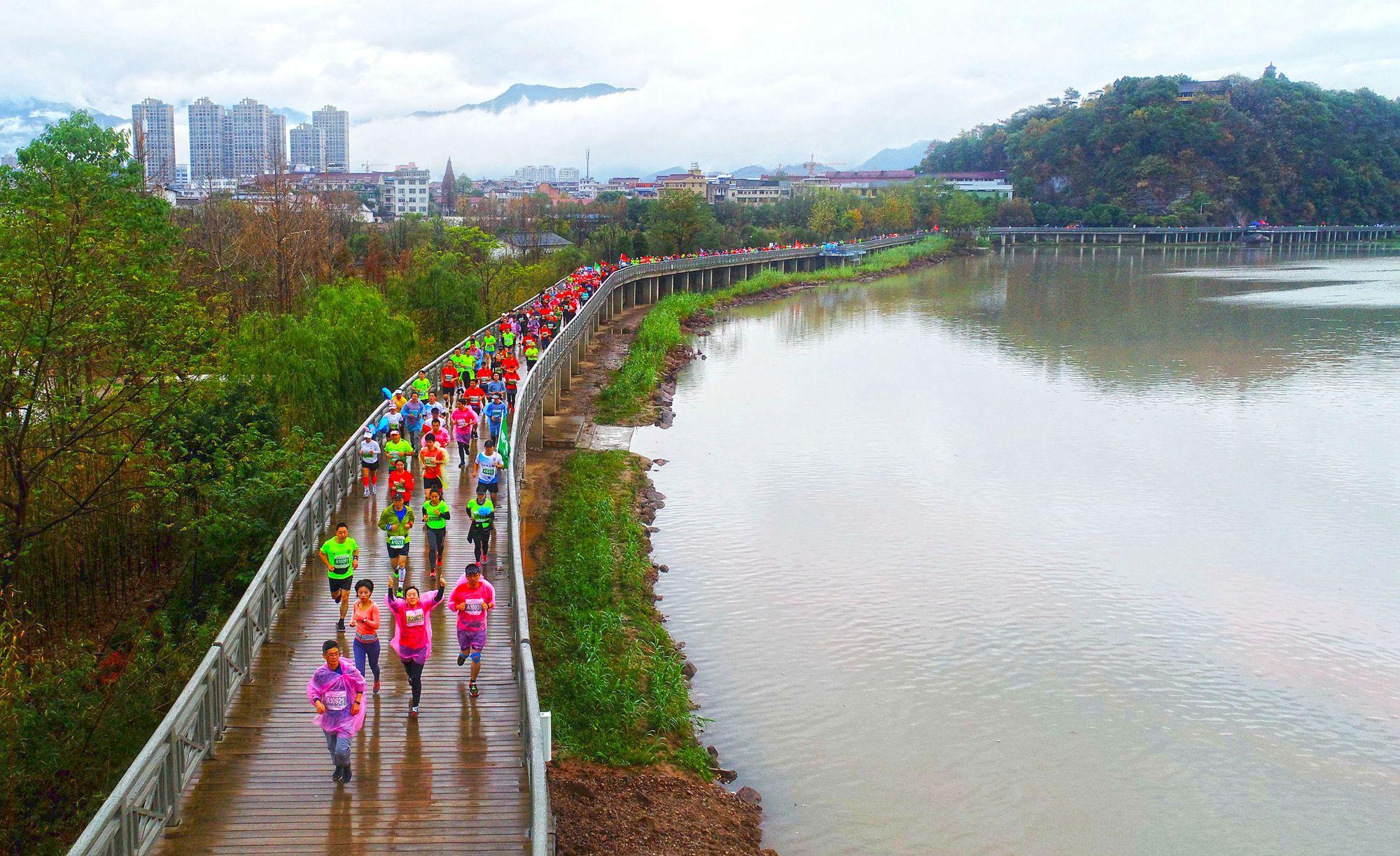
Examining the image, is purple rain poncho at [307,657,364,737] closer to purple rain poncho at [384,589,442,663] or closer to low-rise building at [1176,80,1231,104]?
purple rain poncho at [384,589,442,663]

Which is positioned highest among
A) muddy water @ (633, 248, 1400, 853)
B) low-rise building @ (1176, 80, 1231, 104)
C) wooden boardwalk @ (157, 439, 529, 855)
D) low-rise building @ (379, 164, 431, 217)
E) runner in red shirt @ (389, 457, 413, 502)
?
low-rise building @ (1176, 80, 1231, 104)

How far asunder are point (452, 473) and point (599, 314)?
117 feet

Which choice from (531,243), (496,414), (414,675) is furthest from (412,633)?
(531,243)

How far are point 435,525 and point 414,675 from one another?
358 centimetres

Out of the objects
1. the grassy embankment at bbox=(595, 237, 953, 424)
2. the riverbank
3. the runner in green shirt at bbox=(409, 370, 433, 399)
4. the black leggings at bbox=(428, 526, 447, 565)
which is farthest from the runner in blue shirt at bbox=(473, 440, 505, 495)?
the grassy embankment at bbox=(595, 237, 953, 424)

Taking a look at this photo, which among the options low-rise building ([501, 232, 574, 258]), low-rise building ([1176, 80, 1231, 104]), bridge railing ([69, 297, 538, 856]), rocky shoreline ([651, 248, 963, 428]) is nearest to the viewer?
bridge railing ([69, 297, 538, 856])

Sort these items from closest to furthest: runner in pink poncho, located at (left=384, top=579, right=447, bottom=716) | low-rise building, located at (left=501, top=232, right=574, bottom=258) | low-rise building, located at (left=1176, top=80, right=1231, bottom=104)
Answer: runner in pink poncho, located at (left=384, top=579, right=447, bottom=716) → low-rise building, located at (left=501, top=232, right=574, bottom=258) → low-rise building, located at (left=1176, top=80, right=1231, bottom=104)

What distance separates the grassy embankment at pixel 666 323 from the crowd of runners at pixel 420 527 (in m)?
6.91

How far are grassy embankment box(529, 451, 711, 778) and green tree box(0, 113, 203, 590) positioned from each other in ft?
21.8

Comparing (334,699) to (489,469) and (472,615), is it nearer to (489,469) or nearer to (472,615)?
(472,615)

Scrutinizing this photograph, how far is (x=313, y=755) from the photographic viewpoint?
32.9 feet

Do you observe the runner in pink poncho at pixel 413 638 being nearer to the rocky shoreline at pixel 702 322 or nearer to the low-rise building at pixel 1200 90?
the rocky shoreline at pixel 702 322

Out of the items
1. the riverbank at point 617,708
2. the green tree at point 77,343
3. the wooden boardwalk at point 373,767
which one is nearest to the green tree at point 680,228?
the riverbank at point 617,708

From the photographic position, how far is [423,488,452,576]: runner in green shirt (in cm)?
1415
